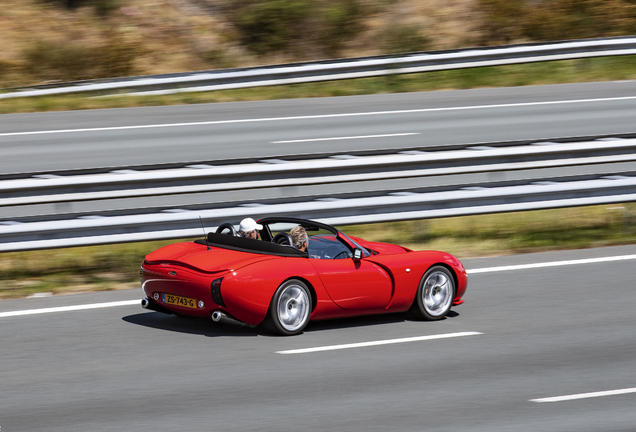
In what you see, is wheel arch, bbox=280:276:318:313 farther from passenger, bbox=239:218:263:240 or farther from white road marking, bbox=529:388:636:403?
white road marking, bbox=529:388:636:403

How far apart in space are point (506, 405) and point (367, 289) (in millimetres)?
2359

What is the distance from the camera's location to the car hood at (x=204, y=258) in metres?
7.62

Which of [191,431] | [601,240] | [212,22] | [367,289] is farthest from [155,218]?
[212,22]

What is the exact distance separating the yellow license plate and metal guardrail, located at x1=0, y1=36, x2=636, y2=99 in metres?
13.1

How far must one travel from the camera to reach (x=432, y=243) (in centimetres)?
A: 1184

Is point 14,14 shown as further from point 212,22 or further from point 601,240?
point 601,240

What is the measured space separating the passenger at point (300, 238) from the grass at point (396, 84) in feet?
41.7

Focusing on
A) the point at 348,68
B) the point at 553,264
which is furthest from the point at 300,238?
the point at 348,68

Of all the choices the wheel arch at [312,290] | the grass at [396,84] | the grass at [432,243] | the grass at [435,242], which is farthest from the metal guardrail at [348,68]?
the wheel arch at [312,290]

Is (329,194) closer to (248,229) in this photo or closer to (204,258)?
(248,229)

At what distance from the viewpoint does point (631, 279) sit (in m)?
9.98

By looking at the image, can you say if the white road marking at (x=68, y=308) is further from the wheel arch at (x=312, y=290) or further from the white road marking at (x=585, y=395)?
the white road marking at (x=585, y=395)

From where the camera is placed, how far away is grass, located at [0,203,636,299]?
998 centimetres

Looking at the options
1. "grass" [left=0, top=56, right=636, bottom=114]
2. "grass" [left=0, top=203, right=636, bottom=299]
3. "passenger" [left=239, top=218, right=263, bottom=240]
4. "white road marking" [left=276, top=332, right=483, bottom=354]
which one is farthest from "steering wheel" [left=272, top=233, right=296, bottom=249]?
"grass" [left=0, top=56, right=636, bottom=114]
